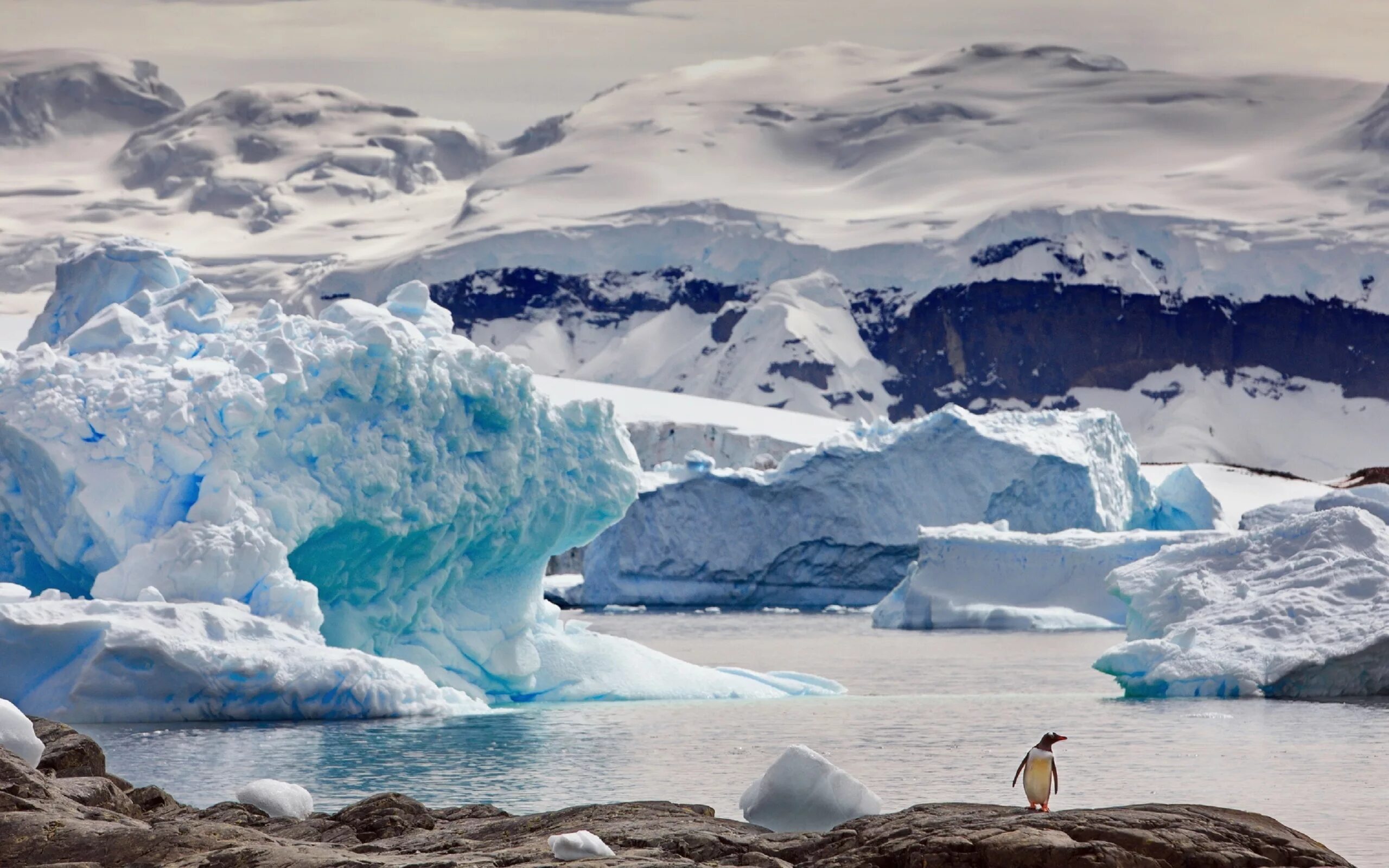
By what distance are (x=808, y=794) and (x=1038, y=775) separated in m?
0.77

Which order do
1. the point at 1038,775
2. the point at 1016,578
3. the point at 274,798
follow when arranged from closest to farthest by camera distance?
the point at 1038,775 → the point at 274,798 → the point at 1016,578

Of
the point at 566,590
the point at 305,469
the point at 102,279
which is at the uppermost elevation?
the point at 102,279

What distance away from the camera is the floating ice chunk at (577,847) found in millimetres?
4652

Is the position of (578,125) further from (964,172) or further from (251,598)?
(251,598)

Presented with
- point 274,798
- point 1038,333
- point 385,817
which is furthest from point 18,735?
point 1038,333

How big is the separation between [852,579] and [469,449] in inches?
659

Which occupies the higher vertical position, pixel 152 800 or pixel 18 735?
pixel 18 735

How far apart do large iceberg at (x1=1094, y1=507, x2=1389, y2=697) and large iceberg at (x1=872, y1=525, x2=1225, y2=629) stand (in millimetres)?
8639

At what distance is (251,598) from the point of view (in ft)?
37.0

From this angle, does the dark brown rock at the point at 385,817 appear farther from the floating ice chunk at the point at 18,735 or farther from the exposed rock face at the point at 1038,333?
the exposed rock face at the point at 1038,333

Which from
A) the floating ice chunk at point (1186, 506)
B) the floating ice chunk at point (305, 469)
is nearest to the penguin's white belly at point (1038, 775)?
the floating ice chunk at point (305, 469)

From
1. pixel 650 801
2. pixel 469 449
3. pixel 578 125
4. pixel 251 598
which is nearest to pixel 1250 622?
pixel 469 449

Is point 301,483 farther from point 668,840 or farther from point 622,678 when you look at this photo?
point 668,840

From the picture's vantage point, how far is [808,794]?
6070mm
